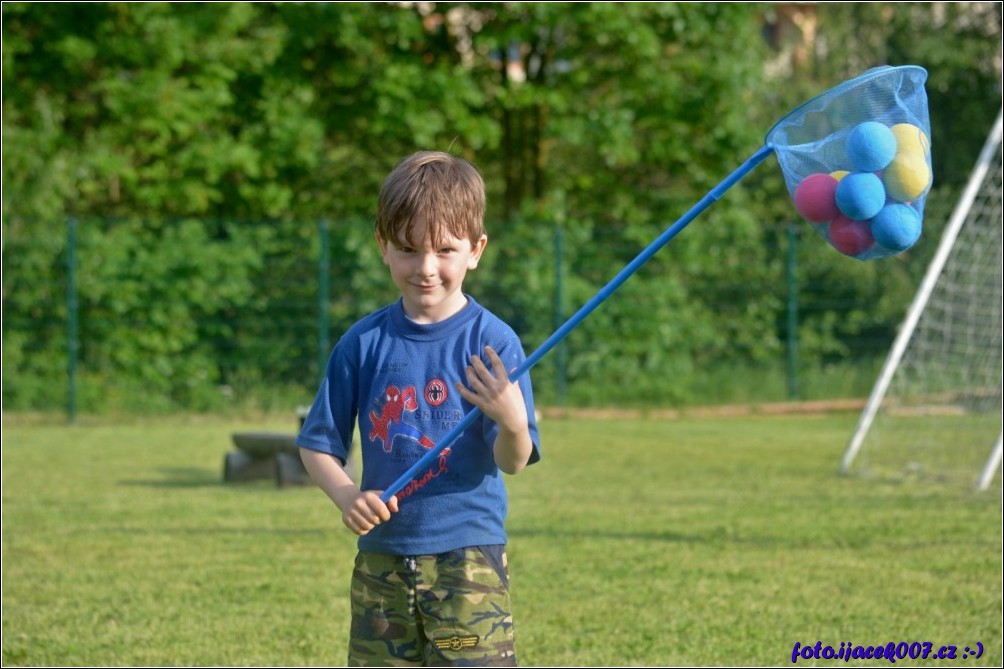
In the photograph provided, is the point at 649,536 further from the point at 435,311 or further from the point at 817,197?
the point at 817,197

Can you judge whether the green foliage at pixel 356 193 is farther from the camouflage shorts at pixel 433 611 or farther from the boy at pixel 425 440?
the camouflage shorts at pixel 433 611

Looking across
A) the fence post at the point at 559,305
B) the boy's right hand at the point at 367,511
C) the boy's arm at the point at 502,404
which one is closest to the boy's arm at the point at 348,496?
the boy's right hand at the point at 367,511

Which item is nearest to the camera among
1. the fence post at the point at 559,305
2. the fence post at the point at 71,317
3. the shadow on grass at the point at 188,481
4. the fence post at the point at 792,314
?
the shadow on grass at the point at 188,481

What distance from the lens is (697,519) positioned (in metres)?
8.19

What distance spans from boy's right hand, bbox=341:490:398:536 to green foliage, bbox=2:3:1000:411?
12321 millimetres

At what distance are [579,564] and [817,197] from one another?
155 inches

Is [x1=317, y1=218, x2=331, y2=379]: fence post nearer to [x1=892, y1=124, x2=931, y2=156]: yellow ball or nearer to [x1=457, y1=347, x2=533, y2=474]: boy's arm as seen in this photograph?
[x1=457, y1=347, x2=533, y2=474]: boy's arm

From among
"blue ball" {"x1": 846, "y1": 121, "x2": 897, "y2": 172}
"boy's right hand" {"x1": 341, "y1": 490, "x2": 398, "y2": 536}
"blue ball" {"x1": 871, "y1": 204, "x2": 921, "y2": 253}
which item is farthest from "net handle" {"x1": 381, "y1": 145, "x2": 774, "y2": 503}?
"blue ball" {"x1": 871, "y1": 204, "x2": 921, "y2": 253}

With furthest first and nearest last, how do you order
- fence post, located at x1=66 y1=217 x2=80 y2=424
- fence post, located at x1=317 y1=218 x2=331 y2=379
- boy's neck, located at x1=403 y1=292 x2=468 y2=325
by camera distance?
fence post, located at x1=317 y1=218 x2=331 y2=379 → fence post, located at x1=66 y1=217 x2=80 y2=424 → boy's neck, located at x1=403 y1=292 x2=468 y2=325

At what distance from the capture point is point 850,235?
3123 mm

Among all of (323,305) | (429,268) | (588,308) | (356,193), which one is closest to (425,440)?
(429,268)

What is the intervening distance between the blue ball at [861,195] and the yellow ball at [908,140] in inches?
3.4

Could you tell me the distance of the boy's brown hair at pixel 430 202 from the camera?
318cm

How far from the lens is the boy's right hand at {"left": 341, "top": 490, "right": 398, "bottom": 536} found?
3154 millimetres
